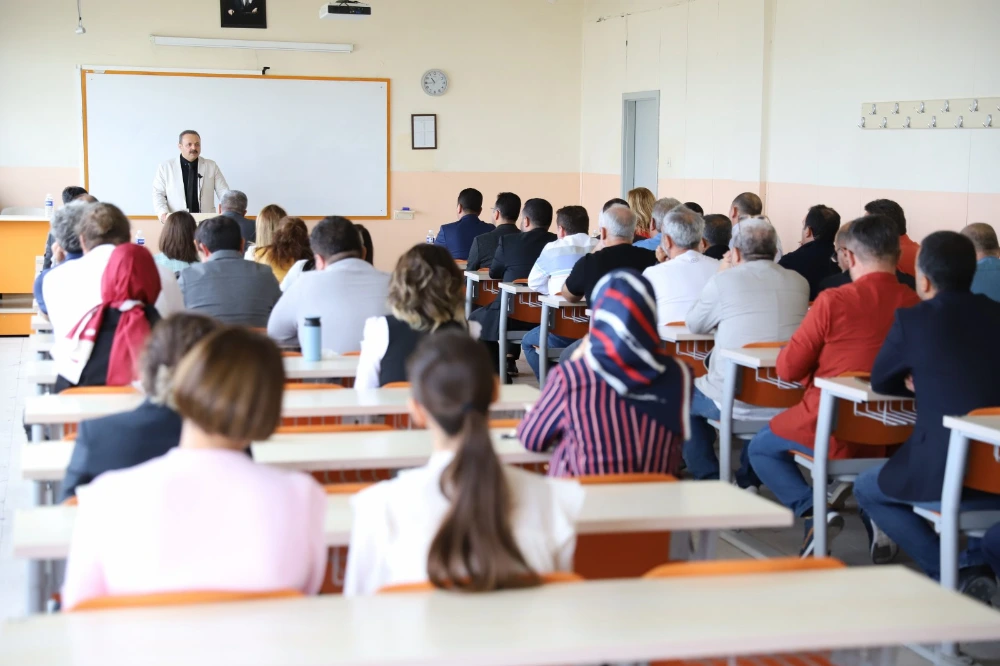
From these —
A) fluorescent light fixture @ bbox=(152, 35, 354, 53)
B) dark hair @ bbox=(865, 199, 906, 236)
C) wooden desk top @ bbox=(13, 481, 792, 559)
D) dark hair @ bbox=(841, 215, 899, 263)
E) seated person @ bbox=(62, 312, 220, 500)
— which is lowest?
wooden desk top @ bbox=(13, 481, 792, 559)

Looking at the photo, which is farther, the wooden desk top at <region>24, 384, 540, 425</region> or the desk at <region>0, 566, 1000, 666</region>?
the wooden desk top at <region>24, 384, 540, 425</region>

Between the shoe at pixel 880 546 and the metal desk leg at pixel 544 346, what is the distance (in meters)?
2.81

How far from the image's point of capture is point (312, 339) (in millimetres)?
4070

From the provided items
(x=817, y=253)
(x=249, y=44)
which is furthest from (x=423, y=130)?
(x=817, y=253)

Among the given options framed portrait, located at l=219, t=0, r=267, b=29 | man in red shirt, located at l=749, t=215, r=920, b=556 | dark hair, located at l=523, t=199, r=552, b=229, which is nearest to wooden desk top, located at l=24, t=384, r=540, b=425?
man in red shirt, located at l=749, t=215, r=920, b=556

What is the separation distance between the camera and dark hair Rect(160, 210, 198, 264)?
571cm

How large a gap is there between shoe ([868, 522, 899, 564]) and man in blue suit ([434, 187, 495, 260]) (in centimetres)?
511

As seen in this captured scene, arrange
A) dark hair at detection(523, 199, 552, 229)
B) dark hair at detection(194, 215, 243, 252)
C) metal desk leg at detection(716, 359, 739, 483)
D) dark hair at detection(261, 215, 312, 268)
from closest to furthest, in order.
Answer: metal desk leg at detection(716, 359, 739, 483)
dark hair at detection(194, 215, 243, 252)
dark hair at detection(261, 215, 312, 268)
dark hair at detection(523, 199, 552, 229)

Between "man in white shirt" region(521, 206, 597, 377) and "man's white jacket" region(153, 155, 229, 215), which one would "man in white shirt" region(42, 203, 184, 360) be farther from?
"man's white jacket" region(153, 155, 229, 215)

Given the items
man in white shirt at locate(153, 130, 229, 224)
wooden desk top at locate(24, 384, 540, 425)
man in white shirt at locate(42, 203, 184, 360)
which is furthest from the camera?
man in white shirt at locate(153, 130, 229, 224)

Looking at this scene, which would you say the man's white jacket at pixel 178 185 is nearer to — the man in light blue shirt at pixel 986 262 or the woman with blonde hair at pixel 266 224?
the woman with blonde hair at pixel 266 224

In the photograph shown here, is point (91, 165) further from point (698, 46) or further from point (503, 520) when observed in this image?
point (503, 520)

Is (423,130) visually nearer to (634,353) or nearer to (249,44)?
(249,44)

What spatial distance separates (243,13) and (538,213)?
519cm
